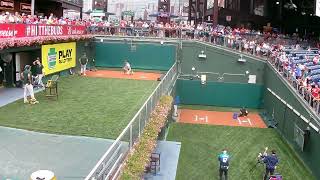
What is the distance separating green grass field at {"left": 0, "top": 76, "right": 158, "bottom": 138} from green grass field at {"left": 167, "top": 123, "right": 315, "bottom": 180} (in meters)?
3.06

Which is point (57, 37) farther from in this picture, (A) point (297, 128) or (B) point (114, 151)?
(B) point (114, 151)

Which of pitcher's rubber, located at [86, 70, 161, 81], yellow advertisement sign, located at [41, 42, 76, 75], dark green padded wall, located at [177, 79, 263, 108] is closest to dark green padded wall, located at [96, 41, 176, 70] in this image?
pitcher's rubber, located at [86, 70, 161, 81]

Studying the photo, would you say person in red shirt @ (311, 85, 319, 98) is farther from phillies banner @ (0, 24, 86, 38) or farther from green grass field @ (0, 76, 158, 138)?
phillies banner @ (0, 24, 86, 38)

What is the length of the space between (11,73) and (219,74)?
15.6 meters

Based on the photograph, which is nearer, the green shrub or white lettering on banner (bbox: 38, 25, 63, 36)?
the green shrub

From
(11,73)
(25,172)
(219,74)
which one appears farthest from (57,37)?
(25,172)

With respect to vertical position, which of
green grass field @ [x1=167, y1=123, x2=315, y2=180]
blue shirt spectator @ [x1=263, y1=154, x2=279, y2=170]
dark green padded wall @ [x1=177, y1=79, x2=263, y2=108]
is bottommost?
green grass field @ [x1=167, y1=123, x2=315, y2=180]

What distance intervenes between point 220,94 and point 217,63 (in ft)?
7.77

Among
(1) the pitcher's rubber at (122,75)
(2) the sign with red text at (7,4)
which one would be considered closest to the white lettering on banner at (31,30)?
(1) the pitcher's rubber at (122,75)

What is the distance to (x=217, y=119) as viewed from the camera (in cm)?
2656

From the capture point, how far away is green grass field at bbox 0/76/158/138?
13.4m

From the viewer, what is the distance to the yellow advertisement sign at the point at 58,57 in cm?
2373

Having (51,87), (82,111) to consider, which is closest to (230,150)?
(82,111)

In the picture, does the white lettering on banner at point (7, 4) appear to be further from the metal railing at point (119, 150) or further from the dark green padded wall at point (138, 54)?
the metal railing at point (119, 150)
